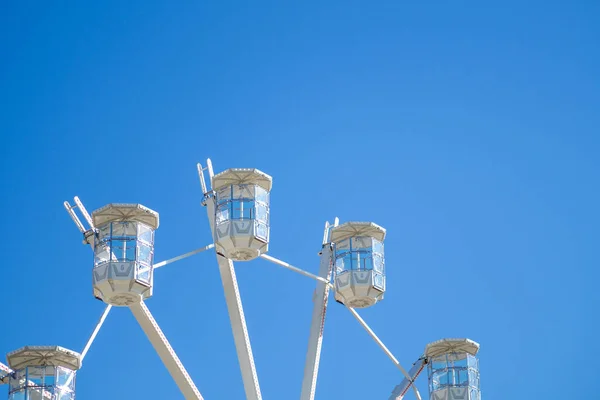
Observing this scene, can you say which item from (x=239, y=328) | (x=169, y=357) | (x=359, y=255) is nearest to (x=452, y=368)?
(x=359, y=255)

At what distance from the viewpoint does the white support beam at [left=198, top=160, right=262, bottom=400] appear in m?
55.7

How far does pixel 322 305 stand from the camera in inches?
2338

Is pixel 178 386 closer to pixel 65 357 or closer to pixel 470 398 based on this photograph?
pixel 65 357

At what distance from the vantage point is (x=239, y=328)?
5656 cm

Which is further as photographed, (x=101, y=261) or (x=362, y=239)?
(x=362, y=239)

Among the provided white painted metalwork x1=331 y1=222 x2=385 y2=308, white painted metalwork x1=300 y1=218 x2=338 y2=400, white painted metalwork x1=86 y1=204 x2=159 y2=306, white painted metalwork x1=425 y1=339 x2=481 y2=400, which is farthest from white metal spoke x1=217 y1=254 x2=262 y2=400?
white painted metalwork x1=425 y1=339 x2=481 y2=400

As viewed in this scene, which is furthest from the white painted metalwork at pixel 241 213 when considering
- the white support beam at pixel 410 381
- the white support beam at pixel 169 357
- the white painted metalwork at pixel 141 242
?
the white support beam at pixel 410 381

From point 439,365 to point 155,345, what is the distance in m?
9.99

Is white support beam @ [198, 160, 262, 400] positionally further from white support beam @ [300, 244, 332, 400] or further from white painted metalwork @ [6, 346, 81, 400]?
white painted metalwork @ [6, 346, 81, 400]

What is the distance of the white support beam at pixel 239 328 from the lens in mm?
55688

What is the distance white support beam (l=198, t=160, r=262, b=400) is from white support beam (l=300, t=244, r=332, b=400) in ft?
5.69

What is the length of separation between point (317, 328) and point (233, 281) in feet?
11.5

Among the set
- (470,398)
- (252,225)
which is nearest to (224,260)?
(252,225)

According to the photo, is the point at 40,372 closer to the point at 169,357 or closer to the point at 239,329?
the point at 169,357
